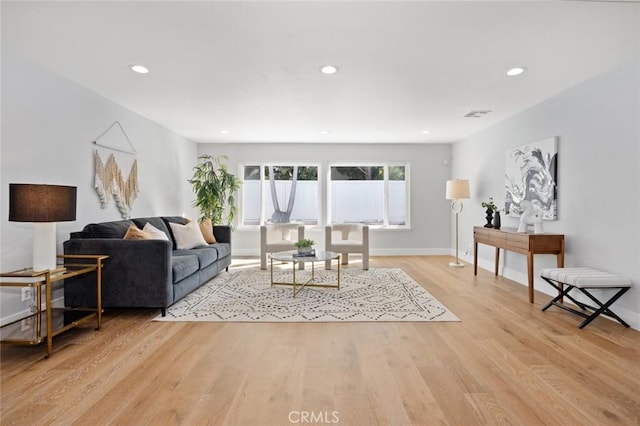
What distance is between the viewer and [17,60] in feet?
9.91

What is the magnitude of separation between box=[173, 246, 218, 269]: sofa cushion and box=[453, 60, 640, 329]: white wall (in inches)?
163

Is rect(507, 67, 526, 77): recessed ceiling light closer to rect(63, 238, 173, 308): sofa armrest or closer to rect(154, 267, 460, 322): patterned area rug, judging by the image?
rect(154, 267, 460, 322): patterned area rug

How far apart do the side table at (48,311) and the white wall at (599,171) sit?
4.67 m

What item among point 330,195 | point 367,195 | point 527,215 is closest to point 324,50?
point 527,215

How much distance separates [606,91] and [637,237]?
4.66ft

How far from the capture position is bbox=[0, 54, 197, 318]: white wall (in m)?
2.94

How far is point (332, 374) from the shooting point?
220 centimetres

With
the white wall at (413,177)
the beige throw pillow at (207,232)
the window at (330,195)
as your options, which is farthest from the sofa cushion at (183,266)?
the window at (330,195)

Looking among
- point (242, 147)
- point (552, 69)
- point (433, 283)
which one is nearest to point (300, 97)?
point (552, 69)

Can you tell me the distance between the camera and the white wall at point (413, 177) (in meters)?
7.29

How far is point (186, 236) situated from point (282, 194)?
2.89 meters

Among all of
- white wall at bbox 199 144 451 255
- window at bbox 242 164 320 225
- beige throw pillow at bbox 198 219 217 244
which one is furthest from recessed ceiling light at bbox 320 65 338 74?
window at bbox 242 164 320 225

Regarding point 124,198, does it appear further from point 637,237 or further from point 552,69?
point 637,237

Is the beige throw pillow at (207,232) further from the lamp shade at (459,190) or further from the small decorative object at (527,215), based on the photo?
the small decorative object at (527,215)
